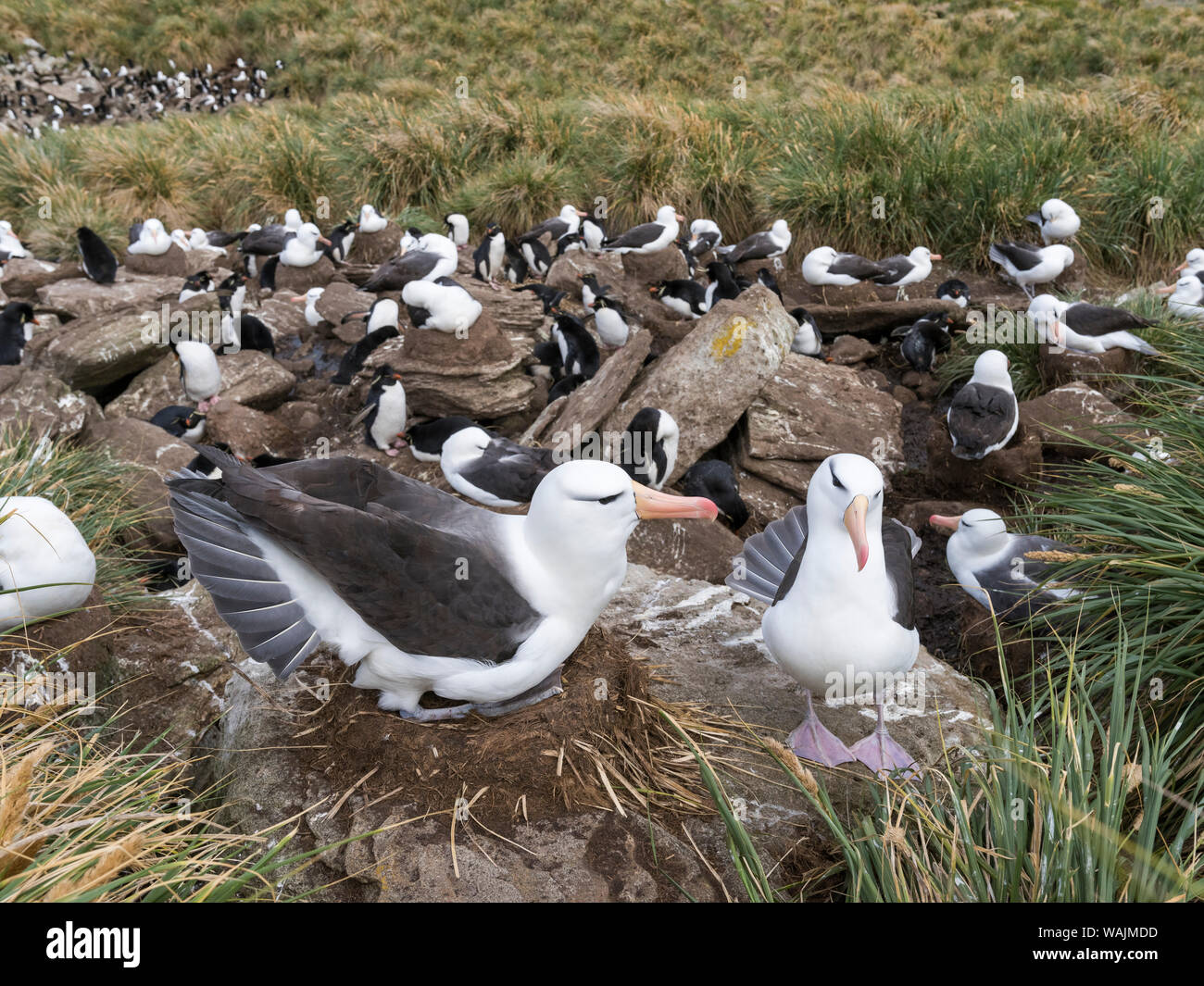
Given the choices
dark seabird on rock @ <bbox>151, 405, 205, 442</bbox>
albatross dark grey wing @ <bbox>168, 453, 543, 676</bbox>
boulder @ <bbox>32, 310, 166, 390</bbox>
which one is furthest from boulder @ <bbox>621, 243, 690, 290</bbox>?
albatross dark grey wing @ <bbox>168, 453, 543, 676</bbox>

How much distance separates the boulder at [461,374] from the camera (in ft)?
27.5

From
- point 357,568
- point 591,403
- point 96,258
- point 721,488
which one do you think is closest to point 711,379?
point 591,403

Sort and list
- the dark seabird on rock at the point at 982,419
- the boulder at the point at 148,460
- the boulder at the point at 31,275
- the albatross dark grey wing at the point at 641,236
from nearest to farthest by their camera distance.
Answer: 1. the boulder at the point at 148,460
2. the dark seabird on rock at the point at 982,419
3. the albatross dark grey wing at the point at 641,236
4. the boulder at the point at 31,275

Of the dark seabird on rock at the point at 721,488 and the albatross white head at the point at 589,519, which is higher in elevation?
the albatross white head at the point at 589,519

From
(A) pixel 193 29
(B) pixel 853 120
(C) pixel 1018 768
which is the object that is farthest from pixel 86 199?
(A) pixel 193 29

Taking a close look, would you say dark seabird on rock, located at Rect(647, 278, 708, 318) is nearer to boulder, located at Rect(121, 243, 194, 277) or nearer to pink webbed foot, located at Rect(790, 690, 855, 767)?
boulder, located at Rect(121, 243, 194, 277)

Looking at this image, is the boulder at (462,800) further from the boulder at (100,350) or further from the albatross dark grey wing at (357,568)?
the boulder at (100,350)

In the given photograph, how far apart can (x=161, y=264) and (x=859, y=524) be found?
38.6 feet

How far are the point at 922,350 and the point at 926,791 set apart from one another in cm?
690

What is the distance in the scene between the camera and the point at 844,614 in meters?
3.52

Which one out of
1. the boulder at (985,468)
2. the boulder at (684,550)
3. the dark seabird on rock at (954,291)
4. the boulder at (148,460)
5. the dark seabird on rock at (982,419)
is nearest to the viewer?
the boulder at (684,550)

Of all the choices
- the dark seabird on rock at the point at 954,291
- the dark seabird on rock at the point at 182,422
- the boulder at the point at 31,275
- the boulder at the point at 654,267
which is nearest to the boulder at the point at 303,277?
the boulder at the point at 31,275

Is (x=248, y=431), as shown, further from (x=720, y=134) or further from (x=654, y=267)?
(x=720, y=134)

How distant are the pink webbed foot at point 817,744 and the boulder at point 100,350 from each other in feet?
26.3
